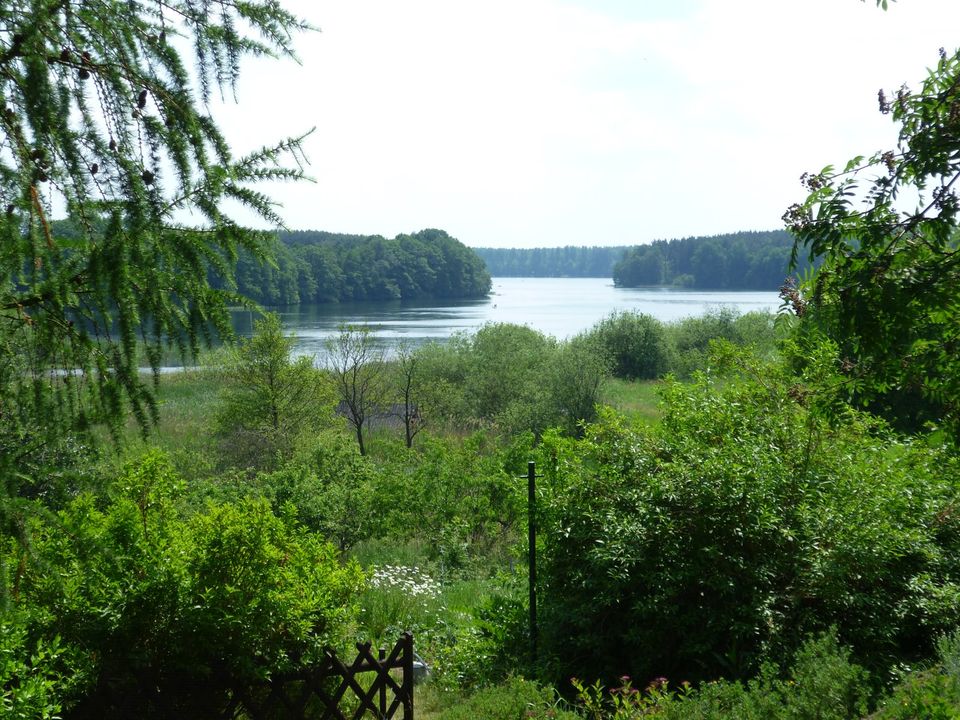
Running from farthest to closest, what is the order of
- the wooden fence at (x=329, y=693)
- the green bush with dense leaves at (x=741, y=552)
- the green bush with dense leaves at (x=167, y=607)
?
the green bush with dense leaves at (x=741, y=552), the wooden fence at (x=329, y=693), the green bush with dense leaves at (x=167, y=607)

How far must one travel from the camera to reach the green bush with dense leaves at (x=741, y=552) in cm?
593

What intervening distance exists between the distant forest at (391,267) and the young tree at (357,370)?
88.0 ft

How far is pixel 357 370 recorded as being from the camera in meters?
32.6

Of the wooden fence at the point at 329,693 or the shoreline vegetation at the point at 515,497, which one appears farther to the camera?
the wooden fence at the point at 329,693

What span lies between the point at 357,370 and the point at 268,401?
23.4 ft

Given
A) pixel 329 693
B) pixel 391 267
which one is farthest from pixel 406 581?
pixel 391 267

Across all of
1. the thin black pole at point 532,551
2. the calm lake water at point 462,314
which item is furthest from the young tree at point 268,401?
the thin black pole at point 532,551

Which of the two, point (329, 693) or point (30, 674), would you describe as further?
point (329, 693)

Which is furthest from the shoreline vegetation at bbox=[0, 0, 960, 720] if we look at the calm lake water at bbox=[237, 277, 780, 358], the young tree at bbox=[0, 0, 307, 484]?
the calm lake water at bbox=[237, 277, 780, 358]

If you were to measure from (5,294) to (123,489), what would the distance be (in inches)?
121

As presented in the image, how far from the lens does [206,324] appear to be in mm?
3123

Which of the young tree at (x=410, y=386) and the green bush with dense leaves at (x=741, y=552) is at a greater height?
the green bush with dense leaves at (x=741, y=552)

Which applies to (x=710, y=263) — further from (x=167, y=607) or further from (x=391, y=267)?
(x=167, y=607)

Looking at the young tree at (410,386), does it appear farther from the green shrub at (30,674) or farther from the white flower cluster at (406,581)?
the green shrub at (30,674)
